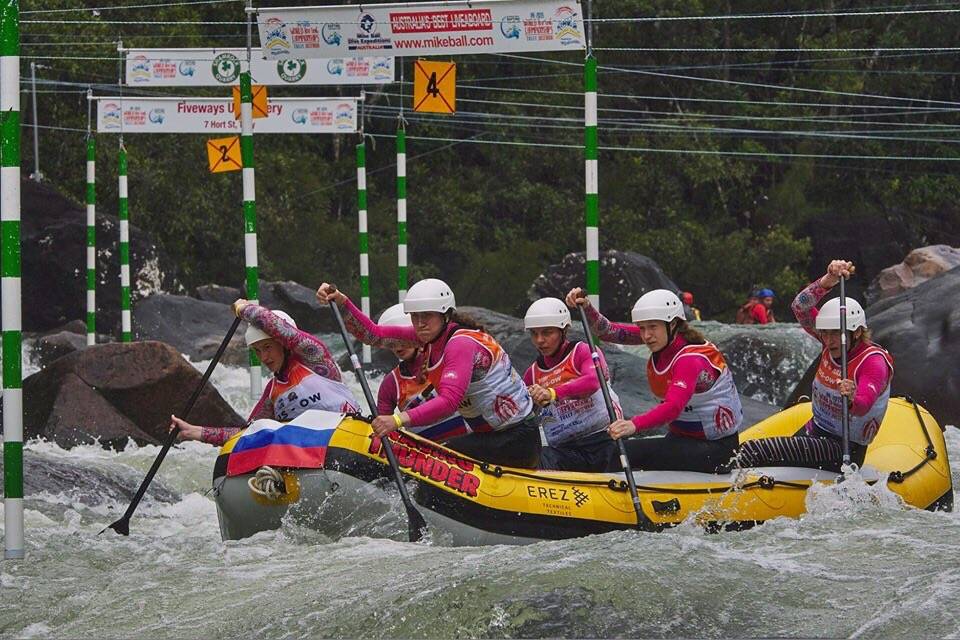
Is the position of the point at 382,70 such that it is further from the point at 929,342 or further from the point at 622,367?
the point at 929,342

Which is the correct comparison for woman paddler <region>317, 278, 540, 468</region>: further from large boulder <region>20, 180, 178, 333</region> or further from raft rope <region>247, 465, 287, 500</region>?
large boulder <region>20, 180, 178, 333</region>

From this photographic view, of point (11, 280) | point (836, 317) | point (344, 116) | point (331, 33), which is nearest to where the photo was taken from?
point (11, 280)

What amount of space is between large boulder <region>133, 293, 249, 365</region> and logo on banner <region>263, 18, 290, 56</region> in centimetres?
881

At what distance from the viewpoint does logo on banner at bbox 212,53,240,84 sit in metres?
16.8

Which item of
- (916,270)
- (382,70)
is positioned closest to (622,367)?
(382,70)

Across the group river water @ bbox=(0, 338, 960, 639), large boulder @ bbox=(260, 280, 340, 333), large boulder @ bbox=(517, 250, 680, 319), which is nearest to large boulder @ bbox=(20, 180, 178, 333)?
large boulder @ bbox=(260, 280, 340, 333)

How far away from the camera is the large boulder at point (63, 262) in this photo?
24984 mm

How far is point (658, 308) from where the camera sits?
848cm

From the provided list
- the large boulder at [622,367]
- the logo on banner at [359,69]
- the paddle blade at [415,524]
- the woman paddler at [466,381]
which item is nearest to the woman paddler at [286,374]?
the woman paddler at [466,381]

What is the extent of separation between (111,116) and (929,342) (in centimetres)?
989

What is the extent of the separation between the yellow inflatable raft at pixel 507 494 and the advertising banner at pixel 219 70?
9.11 metres

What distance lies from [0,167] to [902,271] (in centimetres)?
1801

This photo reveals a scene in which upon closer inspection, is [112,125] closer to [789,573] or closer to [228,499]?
[228,499]

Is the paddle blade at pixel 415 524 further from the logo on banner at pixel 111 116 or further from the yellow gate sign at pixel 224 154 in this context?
the logo on banner at pixel 111 116
